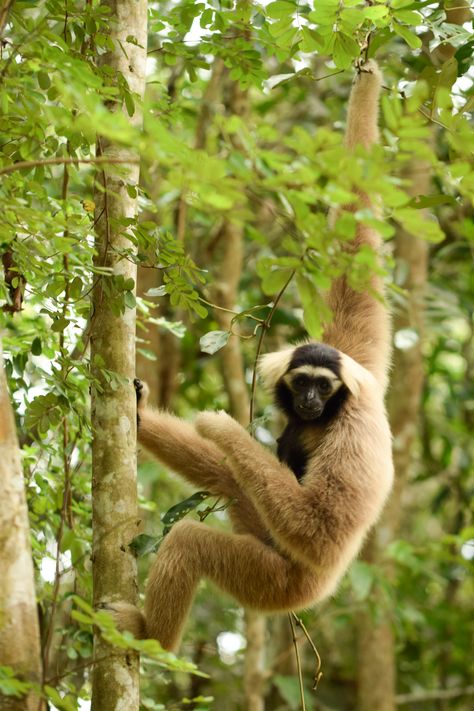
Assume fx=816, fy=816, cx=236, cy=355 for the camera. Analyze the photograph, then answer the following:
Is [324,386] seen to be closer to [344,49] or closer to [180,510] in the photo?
[180,510]

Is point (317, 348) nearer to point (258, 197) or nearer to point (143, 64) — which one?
point (143, 64)

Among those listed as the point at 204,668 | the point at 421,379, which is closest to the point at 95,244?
the point at 421,379

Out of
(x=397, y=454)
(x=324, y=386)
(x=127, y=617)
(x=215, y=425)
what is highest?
(x=397, y=454)

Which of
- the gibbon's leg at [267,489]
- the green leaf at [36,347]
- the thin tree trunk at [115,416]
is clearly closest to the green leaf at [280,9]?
the thin tree trunk at [115,416]

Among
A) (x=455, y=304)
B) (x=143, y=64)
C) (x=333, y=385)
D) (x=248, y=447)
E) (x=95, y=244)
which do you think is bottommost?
(x=248, y=447)

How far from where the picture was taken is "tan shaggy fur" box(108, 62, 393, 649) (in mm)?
4527

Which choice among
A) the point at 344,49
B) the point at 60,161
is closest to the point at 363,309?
the point at 344,49

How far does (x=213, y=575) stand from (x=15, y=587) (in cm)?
218

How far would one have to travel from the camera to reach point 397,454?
30.3 ft

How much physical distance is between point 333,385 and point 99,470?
1699 millimetres

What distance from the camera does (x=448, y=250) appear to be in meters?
9.80

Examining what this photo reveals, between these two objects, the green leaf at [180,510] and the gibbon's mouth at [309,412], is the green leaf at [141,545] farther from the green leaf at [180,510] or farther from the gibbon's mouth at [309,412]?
the gibbon's mouth at [309,412]

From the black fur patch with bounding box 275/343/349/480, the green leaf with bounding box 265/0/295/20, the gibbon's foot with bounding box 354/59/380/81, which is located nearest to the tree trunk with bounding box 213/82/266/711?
the black fur patch with bounding box 275/343/349/480

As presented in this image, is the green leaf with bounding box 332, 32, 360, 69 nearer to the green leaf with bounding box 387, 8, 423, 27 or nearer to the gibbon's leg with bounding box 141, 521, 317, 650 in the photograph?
the green leaf with bounding box 387, 8, 423, 27
